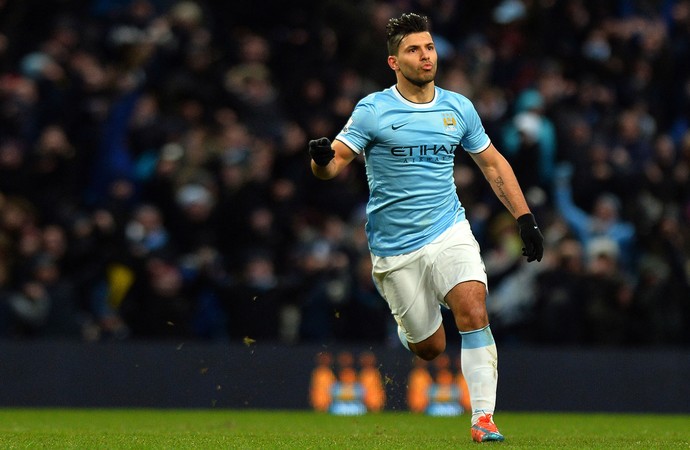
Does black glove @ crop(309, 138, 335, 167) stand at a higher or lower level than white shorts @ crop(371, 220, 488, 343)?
higher

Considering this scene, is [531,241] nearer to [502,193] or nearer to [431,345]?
[502,193]

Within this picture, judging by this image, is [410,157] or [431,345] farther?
[431,345]

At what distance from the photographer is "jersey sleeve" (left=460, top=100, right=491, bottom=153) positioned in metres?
9.60

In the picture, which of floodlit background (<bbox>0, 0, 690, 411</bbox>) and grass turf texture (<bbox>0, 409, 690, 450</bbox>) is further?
floodlit background (<bbox>0, 0, 690, 411</bbox>)

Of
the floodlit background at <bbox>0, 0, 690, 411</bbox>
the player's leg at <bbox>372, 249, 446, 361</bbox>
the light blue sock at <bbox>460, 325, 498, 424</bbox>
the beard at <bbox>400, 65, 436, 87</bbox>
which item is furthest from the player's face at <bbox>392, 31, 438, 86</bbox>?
the floodlit background at <bbox>0, 0, 690, 411</bbox>

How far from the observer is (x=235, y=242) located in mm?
15836

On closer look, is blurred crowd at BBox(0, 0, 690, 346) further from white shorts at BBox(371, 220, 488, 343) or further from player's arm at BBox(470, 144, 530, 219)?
player's arm at BBox(470, 144, 530, 219)

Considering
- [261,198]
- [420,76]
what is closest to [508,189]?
[420,76]

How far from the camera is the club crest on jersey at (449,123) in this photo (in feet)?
31.0

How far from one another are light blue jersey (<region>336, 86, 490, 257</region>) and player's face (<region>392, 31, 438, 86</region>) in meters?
0.21

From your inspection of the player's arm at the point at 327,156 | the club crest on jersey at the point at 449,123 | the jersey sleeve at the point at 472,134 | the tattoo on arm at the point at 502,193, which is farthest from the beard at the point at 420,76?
the tattoo on arm at the point at 502,193

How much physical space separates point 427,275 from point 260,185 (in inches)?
267

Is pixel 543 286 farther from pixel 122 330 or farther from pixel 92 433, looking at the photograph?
pixel 92 433

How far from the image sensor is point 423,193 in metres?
9.45
